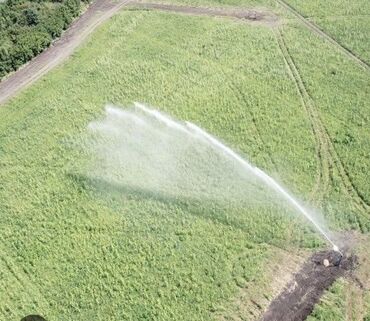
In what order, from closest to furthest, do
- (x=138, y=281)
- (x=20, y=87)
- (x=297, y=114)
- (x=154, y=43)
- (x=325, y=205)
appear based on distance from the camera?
(x=138, y=281) < (x=325, y=205) < (x=297, y=114) < (x=20, y=87) < (x=154, y=43)

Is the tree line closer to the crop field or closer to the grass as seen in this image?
the crop field

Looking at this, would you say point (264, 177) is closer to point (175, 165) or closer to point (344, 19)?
point (175, 165)

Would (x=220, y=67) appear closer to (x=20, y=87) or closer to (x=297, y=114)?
(x=297, y=114)

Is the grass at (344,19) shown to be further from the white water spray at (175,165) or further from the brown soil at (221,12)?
the white water spray at (175,165)

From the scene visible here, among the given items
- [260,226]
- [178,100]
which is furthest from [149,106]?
[260,226]

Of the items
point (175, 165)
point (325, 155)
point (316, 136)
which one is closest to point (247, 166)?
point (175, 165)

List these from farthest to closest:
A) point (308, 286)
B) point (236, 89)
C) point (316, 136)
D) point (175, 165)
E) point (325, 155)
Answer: point (236, 89)
point (316, 136)
point (325, 155)
point (175, 165)
point (308, 286)

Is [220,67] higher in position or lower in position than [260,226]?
higher
